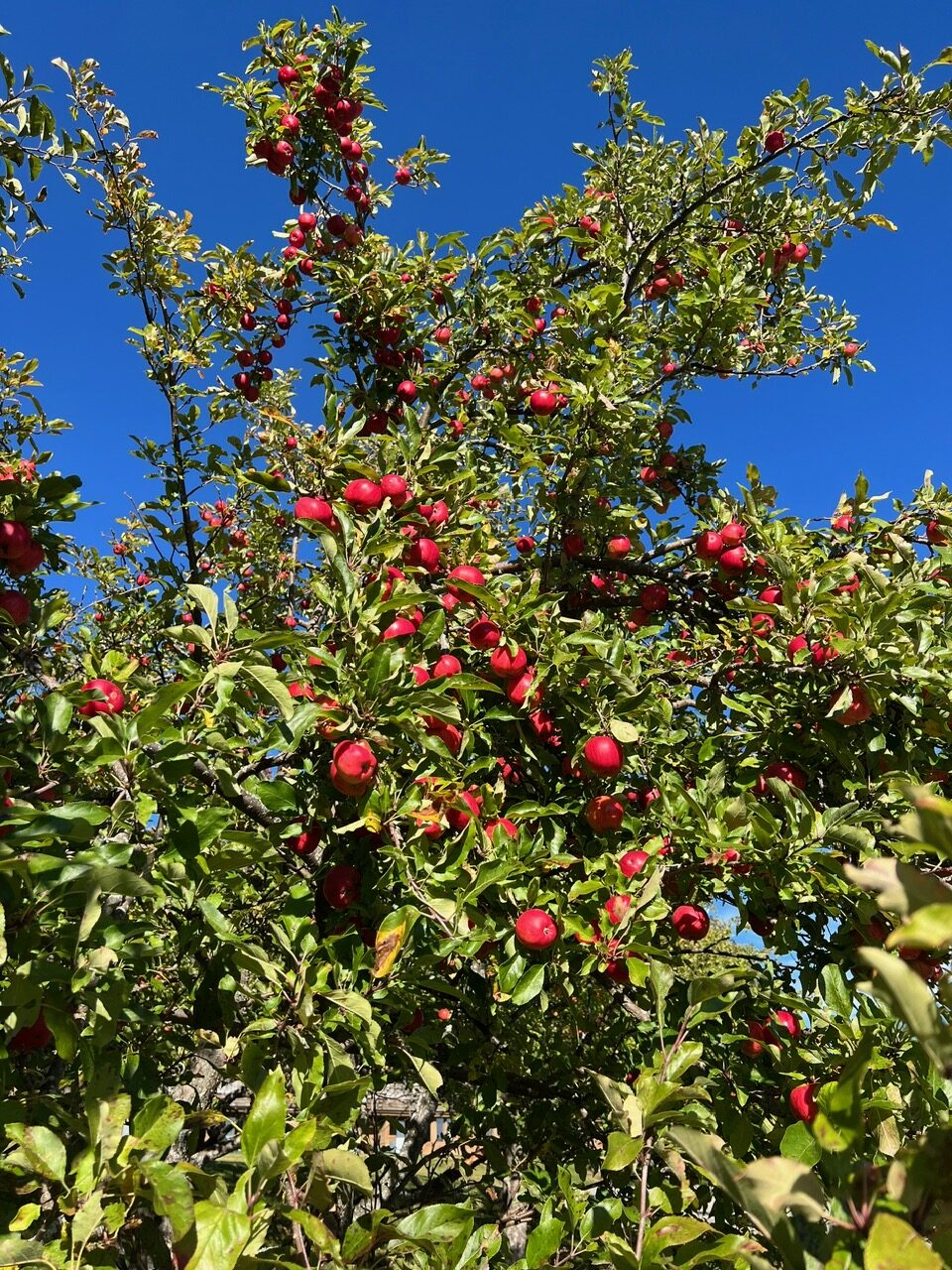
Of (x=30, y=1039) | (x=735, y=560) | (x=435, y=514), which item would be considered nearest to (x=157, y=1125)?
(x=30, y=1039)

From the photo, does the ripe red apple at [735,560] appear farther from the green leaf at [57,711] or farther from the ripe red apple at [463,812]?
the green leaf at [57,711]

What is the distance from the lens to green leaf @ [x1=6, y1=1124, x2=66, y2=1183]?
4.47ft

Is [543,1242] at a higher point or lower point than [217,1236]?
lower

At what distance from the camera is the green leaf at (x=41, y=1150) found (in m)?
1.36

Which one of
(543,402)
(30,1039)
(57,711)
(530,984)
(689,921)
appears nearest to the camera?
(57,711)

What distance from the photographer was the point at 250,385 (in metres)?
5.22

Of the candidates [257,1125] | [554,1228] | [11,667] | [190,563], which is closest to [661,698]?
[554,1228]

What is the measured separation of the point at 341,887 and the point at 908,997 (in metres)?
1.93

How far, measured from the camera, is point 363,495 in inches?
112

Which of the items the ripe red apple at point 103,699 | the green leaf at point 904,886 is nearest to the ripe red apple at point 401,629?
the ripe red apple at point 103,699

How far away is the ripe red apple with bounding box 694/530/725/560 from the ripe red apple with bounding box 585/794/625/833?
1344 mm

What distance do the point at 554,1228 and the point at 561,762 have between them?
1581mm

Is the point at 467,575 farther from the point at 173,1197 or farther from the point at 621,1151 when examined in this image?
the point at 173,1197

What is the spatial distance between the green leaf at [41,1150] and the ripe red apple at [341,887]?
1.01 m
